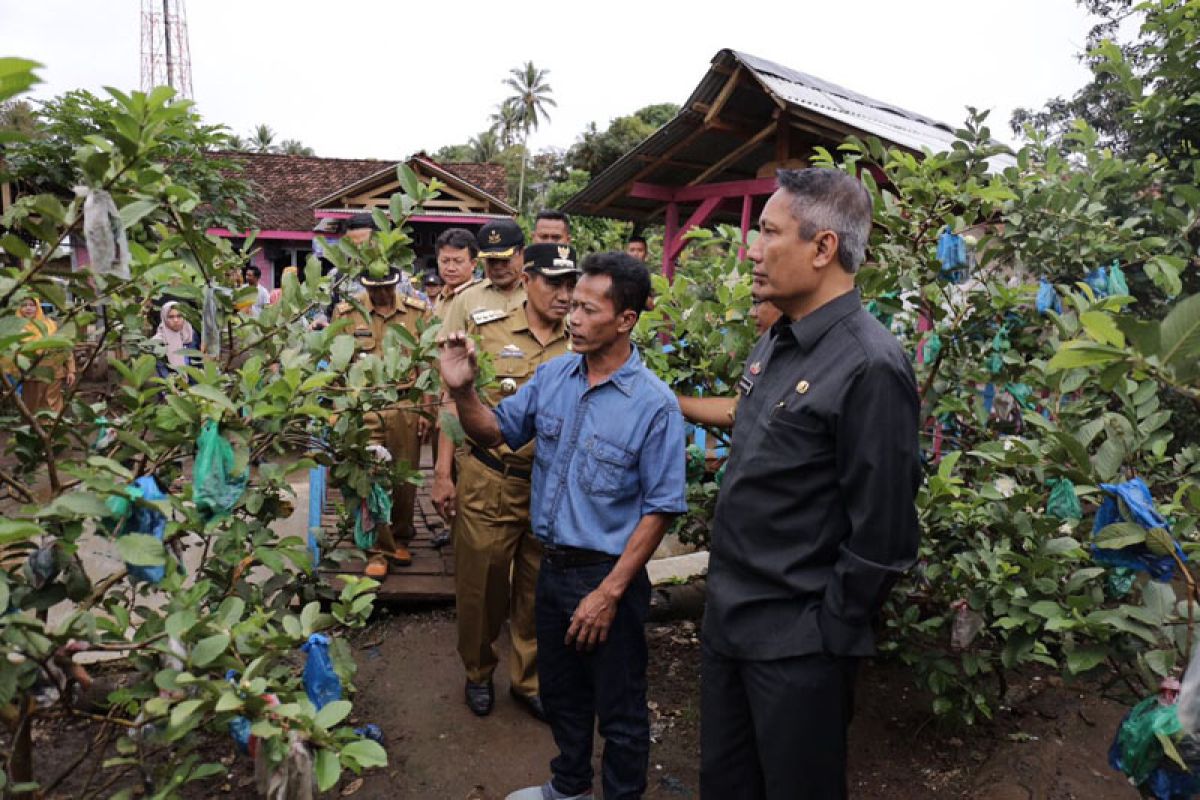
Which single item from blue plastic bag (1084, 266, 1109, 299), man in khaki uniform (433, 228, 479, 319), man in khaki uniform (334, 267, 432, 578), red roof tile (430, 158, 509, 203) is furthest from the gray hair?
red roof tile (430, 158, 509, 203)

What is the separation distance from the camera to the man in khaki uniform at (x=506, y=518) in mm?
3316

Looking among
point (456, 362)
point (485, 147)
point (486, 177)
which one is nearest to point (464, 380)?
point (456, 362)

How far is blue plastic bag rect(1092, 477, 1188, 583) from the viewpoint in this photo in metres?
1.80

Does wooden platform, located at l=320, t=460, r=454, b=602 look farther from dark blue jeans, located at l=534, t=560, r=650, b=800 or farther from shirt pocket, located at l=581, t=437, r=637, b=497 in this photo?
shirt pocket, located at l=581, t=437, r=637, b=497

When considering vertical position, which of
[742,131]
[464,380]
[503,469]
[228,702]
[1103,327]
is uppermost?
[742,131]

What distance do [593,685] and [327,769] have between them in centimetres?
128

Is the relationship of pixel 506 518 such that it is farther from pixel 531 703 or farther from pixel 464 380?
pixel 464 380

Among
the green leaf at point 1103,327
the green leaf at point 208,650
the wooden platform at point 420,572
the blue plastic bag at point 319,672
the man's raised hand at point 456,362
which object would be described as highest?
the green leaf at point 1103,327

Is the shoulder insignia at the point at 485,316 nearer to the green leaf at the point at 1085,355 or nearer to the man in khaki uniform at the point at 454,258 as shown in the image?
the man in khaki uniform at the point at 454,258

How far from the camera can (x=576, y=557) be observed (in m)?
2.54

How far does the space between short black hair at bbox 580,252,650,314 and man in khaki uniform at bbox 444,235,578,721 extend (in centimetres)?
83

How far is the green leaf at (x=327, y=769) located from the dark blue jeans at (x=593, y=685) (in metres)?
1.11

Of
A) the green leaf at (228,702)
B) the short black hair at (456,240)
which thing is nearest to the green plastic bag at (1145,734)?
the green leaf at (228,702)

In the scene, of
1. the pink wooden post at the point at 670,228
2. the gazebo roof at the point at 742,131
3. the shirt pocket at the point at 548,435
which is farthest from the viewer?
the pink wooden post at the point at 670,228
